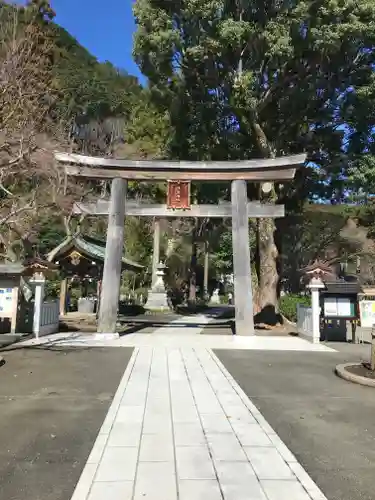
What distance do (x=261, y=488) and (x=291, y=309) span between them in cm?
1822

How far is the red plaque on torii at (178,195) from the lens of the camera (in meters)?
15.0

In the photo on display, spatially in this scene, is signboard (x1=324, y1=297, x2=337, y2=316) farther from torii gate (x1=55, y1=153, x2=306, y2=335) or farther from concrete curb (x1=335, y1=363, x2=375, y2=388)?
concrete curb (x1=335, y1=363, x2=375, y2=388)

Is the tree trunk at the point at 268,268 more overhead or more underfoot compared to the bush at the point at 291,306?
more overhead


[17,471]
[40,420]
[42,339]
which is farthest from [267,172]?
[17,471]

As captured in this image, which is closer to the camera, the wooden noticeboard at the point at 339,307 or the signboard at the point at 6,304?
the signboard at the point at 6,304

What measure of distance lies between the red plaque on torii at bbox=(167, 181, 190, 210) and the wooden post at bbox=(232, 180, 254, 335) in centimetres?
161

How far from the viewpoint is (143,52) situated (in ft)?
59.5

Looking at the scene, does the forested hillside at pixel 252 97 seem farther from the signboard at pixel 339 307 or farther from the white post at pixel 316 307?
the white post at pixel 316 307

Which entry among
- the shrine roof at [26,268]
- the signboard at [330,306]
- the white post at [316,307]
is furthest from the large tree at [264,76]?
the shrine roof at [26,268]

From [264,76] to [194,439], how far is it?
16523 mm

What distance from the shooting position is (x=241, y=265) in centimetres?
1434

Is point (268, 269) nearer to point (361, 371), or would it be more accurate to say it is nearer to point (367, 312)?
point (367, 312)

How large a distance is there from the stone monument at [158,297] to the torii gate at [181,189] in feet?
55.0

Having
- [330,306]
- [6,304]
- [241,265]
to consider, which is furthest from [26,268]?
[330,306]
